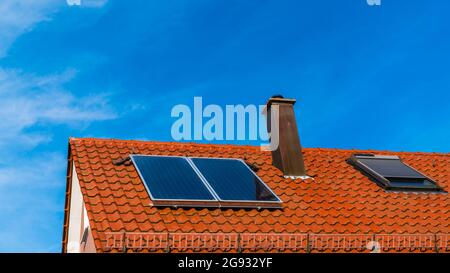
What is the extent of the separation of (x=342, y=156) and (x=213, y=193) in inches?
238

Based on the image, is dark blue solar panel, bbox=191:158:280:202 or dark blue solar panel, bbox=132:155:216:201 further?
dark blue solar panel, bbox=191:158:280:202

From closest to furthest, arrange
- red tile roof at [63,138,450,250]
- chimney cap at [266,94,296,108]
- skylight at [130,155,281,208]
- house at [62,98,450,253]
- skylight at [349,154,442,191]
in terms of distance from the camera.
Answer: house at [62,98,450,253], red tile roof at [63,138,450,250], skylight at [130,155,281,208], skylight at [349,154,442,191], chimney cap at [266,94,296,108]

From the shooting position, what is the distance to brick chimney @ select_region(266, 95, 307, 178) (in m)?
16.4

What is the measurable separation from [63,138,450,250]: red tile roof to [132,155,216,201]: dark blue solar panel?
0.26m

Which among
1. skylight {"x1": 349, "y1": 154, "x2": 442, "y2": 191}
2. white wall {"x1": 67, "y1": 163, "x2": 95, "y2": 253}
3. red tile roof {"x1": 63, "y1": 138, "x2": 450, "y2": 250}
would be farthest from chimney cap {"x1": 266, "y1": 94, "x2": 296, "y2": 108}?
white wall {"x1": 67, "y1": 163, "x2": 95, "y2": 253}

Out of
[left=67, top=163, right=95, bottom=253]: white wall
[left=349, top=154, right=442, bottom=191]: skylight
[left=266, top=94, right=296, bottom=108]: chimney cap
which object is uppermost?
[left=266, top=94, right=296, bottom=108]: chimney cap

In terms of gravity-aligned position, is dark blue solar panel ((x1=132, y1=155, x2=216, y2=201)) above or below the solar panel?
below

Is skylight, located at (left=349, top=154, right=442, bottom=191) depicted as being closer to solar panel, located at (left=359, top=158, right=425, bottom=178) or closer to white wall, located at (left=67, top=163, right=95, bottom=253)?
solar panel, located at (left=359, top=158, right=425, bottom=178)

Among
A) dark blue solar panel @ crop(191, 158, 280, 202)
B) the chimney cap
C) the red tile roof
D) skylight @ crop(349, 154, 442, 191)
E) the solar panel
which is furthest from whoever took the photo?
the chimney cap

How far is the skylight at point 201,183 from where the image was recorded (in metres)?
13.5

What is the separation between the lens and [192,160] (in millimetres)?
15781

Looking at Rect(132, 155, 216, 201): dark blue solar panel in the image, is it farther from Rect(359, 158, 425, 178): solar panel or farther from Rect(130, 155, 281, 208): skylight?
Rect(359, 158, 425, 178): solar panel
